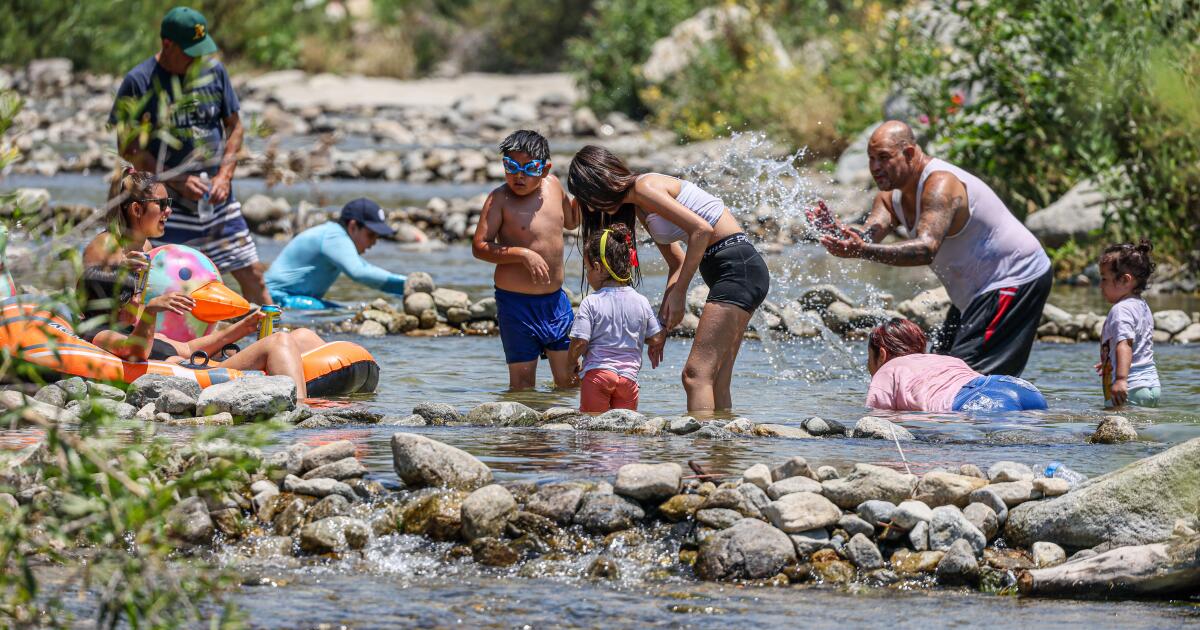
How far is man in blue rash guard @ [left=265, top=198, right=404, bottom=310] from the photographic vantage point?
1035 centimetres

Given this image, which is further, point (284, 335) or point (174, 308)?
point (284, 335)

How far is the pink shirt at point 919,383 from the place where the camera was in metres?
7.58

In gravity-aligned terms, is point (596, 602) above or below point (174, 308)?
below

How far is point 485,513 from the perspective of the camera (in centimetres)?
532

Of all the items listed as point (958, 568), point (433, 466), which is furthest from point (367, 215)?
point (958, 568)

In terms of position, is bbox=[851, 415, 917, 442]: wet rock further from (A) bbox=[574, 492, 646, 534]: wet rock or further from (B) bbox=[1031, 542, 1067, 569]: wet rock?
(A) bbox=[574, 492, 646, 534]: wet rock

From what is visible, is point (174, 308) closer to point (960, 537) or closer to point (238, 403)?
point (238, 403)

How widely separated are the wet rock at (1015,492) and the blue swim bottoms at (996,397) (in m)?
1.98

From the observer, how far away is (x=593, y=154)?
7.22 meters

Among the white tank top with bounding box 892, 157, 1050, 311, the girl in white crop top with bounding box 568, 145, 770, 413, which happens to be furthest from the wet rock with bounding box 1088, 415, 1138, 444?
the girl in white crop top with bounding box 568, 145, 770, 413

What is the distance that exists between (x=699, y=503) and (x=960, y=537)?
36.1 inches

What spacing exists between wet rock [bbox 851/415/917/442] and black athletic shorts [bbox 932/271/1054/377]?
1434 millimetres

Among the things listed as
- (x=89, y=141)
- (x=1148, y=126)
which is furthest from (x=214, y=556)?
(x=89, y=141)

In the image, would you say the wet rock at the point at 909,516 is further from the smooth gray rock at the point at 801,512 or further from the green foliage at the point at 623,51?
the green foliage at the point at 623,51
